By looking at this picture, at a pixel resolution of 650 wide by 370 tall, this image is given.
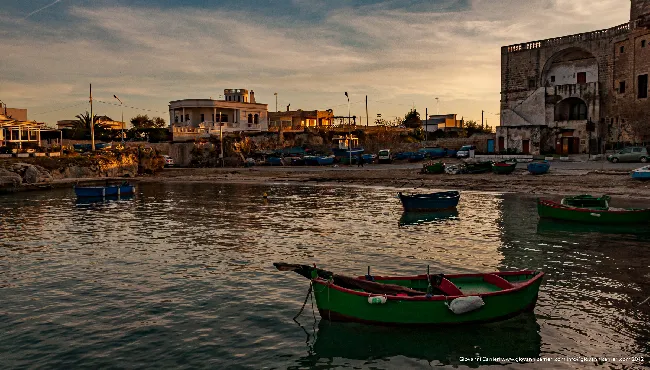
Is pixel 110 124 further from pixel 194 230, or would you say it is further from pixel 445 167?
pixel 194 230

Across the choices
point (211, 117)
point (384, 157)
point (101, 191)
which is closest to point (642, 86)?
point (384, 157)

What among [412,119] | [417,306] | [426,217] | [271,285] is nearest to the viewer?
[417,306]

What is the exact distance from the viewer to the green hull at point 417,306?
12867 mm

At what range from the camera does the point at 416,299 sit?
1272 centimetres

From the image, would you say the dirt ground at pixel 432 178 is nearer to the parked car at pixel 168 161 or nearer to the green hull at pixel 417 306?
the parked car at pixel 168 161

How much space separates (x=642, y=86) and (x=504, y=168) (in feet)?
72.0

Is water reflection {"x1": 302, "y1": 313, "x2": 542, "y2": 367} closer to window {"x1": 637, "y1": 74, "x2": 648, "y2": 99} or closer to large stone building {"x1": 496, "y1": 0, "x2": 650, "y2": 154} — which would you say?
large stone building {"x1": 496, "y1": 0, "x2": 650, "y2": 154}

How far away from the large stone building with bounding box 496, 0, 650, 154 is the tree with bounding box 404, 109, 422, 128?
106 feet

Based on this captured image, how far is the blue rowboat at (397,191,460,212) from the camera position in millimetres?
34781

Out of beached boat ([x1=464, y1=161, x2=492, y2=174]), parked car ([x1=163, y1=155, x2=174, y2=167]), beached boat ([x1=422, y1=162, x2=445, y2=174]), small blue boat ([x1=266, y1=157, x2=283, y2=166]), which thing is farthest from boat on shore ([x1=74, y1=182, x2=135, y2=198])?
beached boat ([x1=464, y1=161, x2=492, y2=174])

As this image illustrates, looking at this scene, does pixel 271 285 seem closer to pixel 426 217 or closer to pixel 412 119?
pixel 426 217

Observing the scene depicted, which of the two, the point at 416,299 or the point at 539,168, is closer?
the point at 416,299

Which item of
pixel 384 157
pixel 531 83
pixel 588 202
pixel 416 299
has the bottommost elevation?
pixel 416 299

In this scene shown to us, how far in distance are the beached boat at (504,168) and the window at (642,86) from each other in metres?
19.9
